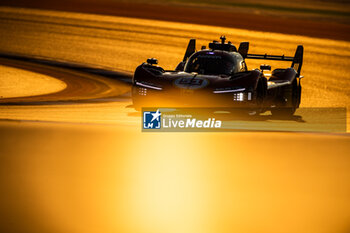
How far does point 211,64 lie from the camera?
1259 cm

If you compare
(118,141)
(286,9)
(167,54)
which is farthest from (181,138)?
(286,9)

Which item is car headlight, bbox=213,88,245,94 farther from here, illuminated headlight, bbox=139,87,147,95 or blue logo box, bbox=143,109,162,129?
blue logo box, bbox=143,109,162,129

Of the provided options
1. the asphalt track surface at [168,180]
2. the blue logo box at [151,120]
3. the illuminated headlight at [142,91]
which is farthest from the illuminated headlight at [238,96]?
the asphalt track surface at [168,180]

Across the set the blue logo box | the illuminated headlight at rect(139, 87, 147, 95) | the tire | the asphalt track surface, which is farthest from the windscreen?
the asphalt track surface

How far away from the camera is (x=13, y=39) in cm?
2688

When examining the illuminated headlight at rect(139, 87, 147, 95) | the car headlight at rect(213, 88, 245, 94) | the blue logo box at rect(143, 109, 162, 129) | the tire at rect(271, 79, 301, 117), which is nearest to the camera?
the blue logo box at rect(143, 109, 162, 129)

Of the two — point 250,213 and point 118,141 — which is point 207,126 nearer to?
point 118,141

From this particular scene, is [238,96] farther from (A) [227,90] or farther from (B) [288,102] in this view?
(B) [288,102]

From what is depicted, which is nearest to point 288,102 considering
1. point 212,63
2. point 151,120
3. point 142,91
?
point 212,63

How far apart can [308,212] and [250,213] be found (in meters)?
0.40

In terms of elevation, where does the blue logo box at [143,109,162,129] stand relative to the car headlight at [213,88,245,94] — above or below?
above

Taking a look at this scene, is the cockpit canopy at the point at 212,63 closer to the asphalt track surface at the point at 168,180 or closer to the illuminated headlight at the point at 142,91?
the illuminated headlight at the point at 142,91

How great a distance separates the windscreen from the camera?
12.4 meters

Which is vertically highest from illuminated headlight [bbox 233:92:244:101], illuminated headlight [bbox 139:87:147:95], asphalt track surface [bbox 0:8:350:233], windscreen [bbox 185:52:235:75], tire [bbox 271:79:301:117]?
asphalt track surface [bbox 0:8:350:233]
